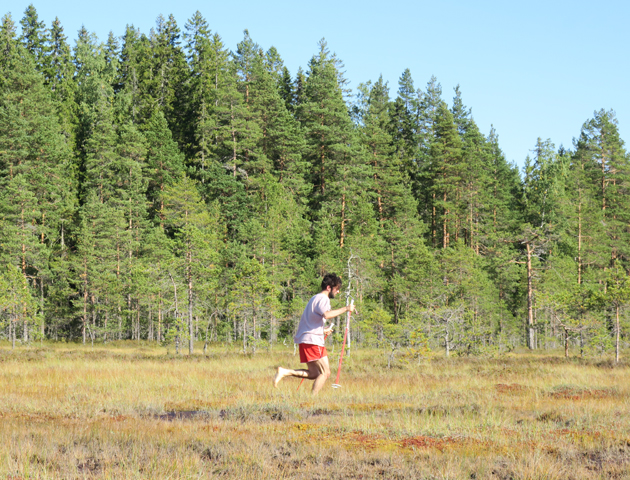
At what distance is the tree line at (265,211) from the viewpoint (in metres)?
39.0

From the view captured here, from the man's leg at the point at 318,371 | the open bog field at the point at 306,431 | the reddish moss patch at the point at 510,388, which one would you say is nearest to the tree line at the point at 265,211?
the reddish moss patch at the point at 510,388

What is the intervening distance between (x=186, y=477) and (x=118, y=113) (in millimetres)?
65589

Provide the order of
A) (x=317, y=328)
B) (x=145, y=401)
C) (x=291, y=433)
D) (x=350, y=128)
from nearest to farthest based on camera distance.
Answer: (x=291, y=433) < (x=317, y=328) < (x=145, y=401) < (x=350, y=128)

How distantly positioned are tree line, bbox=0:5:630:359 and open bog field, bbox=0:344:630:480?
1708 cm

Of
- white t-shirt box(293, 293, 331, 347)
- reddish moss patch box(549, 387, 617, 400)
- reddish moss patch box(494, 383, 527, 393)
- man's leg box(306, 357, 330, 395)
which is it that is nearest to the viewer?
white t-shirt box(293, 293, 331, 347)

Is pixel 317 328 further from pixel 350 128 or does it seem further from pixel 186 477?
pixel 350 128

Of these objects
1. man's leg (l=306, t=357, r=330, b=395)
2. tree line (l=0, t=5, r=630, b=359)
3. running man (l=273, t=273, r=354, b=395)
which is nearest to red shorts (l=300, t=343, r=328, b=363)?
running man (l=273, t=273, r=354, b=395)

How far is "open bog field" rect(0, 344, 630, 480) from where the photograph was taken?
17.7ft

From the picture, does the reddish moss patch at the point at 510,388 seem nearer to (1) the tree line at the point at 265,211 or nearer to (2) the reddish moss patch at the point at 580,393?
(2) the reddish moss patch at the point at 580,393

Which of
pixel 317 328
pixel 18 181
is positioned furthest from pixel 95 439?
pixel 18 181

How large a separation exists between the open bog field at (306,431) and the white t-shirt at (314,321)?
124cm

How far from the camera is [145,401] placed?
1073cm

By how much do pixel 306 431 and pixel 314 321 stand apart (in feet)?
5.57

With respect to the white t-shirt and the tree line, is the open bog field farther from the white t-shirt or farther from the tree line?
the tree line
